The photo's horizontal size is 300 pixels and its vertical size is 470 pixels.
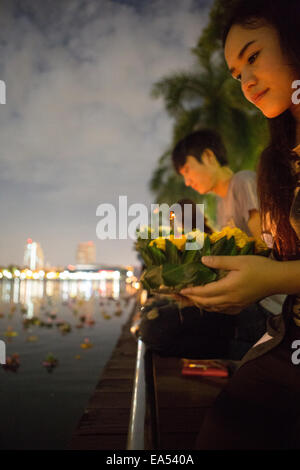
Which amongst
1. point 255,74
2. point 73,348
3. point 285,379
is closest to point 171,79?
point 73,348

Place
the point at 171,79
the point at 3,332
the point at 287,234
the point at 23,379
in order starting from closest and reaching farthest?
the point at 287,234
the point at 23,379
the point at 3,332
the point at 171,79

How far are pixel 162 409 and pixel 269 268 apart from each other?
180cm

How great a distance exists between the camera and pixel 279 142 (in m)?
1.51

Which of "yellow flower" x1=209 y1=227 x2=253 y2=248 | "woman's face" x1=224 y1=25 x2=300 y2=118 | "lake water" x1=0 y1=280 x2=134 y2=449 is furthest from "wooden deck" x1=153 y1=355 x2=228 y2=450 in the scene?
"woman's face" x1=224 y1=25 x2=300 y2=118

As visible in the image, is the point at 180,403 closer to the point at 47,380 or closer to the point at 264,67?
the point at 47,380

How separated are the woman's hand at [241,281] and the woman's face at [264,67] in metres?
0.77

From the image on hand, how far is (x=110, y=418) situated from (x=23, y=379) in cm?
195

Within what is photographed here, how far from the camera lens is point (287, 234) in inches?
51.9

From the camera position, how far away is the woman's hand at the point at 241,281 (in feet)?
3.91

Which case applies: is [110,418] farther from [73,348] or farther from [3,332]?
[3,332]

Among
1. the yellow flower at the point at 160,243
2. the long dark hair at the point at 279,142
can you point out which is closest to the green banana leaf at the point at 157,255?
the yellow flower at the point at 160,243

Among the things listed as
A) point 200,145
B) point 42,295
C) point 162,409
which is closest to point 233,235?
point 200,145

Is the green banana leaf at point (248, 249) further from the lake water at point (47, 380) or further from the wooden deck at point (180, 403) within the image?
the lake water at point (47, 380)

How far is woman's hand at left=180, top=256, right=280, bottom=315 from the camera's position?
119 cm
